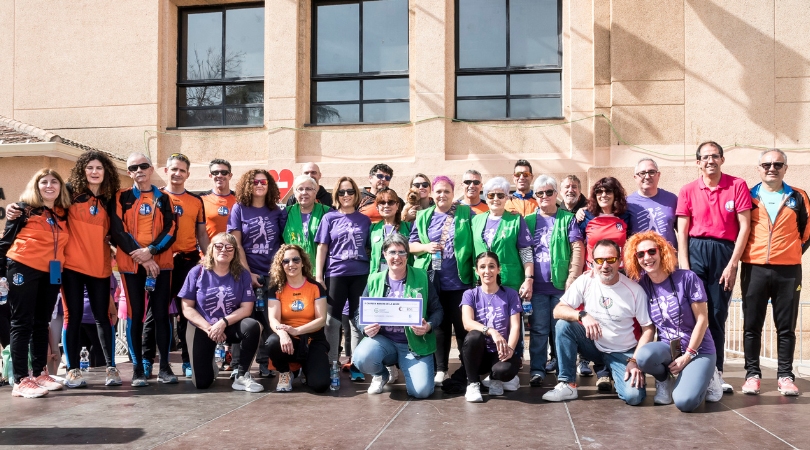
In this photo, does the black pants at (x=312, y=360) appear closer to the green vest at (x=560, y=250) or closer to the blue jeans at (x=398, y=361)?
the blue jeans at (x=398, y=361)

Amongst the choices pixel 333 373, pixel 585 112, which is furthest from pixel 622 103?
pixel 333 373

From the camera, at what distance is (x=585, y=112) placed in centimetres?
1122

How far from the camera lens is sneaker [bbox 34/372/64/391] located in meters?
6.29

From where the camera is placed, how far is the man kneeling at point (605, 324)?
227 inches

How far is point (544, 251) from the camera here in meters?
6.61

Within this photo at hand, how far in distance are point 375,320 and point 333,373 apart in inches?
29.3

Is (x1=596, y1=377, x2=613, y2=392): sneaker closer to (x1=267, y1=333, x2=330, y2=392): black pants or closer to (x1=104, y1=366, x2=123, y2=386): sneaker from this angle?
(x1=267, y1=333, x2=330, y2=392): black pants

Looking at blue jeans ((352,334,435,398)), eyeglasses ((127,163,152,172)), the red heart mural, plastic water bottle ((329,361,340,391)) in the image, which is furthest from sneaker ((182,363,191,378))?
the red heart mural

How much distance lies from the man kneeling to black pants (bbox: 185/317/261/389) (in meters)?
2.63

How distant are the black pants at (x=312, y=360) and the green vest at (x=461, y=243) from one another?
3.86 ft

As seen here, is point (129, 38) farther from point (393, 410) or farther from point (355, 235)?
point (393, 410)

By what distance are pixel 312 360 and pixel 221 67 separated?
799cm

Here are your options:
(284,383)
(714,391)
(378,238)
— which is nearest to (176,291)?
(284,383)

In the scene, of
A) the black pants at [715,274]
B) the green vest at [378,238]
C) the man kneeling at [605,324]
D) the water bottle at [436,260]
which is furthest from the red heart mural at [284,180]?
the black pants at [715,274]
